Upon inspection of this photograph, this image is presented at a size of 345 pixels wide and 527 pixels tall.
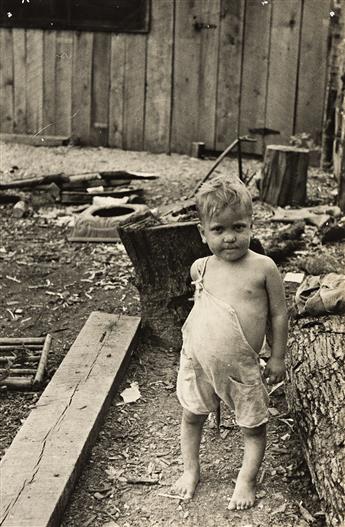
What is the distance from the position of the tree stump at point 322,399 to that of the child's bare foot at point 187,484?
476 millimetres

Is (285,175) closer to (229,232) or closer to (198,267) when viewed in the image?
(198,267)

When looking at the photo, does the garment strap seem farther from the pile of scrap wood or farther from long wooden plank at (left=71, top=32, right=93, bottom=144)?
long wooden plank at (left=71, top=32, right=93, bottom=144)

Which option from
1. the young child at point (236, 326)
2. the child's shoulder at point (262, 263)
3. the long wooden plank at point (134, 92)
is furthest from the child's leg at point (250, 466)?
the long wooden plank at point (134, 92)

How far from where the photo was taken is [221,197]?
3.38m

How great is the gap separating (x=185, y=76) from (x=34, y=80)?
6.16 ft

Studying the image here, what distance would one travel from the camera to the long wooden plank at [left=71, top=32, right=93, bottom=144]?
10.2 meters

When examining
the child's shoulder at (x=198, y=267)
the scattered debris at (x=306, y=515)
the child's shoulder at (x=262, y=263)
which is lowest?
the scattered debris at (x=306, y=515)

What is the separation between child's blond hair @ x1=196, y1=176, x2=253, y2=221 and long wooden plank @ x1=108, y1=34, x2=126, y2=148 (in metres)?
7.07

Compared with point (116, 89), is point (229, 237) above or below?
below

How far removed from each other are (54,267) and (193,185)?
2645 mm

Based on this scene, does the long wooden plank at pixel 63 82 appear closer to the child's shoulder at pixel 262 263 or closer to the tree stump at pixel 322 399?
the tree stump at pixel 322 399

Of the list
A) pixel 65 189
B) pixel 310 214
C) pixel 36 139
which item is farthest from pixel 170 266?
pixel 36 139

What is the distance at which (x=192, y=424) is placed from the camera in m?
3.65

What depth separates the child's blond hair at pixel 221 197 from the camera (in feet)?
11.1
